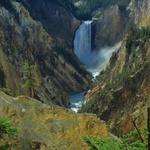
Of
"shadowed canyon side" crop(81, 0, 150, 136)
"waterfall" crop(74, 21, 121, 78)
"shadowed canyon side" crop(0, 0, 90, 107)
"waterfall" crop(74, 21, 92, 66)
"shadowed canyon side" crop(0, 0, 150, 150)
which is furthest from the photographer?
"waterfall" crop(74, 21, 92, 66)

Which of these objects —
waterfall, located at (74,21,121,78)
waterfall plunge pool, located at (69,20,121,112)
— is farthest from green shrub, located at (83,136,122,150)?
waterfall, located at (74,21,121,78)

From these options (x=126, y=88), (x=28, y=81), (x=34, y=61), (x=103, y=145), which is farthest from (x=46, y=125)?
(x=34, y=61)

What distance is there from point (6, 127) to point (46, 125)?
5.24 meters

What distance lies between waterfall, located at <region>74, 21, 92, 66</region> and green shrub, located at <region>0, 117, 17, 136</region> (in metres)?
152

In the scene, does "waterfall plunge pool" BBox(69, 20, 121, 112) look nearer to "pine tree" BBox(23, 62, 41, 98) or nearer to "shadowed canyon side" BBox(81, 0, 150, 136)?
"shadowed canyon side" BBox(81, 0, 150, 136)

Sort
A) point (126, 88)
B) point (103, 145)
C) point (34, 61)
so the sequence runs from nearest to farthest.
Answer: point (103, 145)
point (126, 88)
point (34, 61)

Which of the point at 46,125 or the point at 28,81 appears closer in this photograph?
the point at 46,125

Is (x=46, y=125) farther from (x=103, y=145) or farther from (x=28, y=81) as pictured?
(x=28, y=81)

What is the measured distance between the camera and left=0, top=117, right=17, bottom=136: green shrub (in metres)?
30.8

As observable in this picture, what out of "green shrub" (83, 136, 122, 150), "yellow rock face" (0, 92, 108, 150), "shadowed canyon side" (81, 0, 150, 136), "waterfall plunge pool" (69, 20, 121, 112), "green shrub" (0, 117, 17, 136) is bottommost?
"green shrub" (83, 136, 122, 150)

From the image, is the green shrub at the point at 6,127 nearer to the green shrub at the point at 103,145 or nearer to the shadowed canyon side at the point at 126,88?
the green shrub at the point at 103,145

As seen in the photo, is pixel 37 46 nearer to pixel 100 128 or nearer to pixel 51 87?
pixel 51 87

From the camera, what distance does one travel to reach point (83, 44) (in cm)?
19112

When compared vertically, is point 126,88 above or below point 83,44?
below
